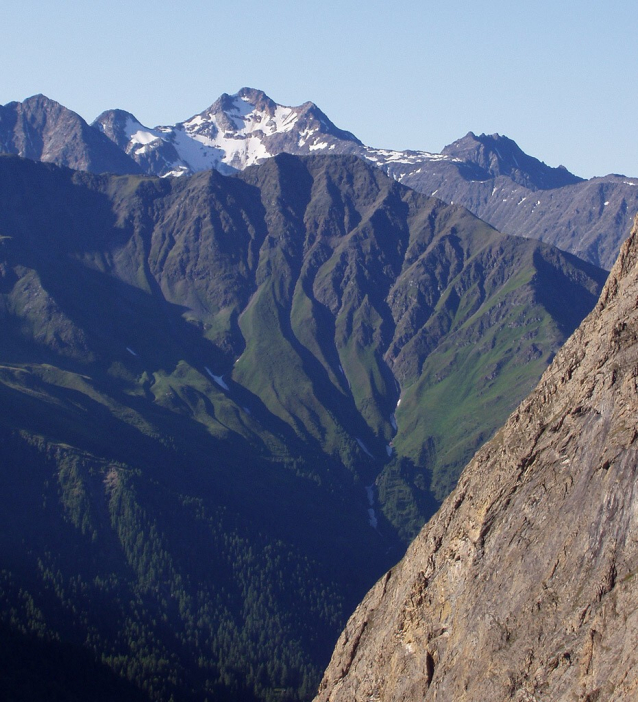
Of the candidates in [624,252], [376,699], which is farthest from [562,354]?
[376,699]

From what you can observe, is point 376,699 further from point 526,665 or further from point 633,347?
point 633,347

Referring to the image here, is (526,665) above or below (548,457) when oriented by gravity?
below

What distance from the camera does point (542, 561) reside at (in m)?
44.5

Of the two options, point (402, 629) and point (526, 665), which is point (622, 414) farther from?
point (402, 629)

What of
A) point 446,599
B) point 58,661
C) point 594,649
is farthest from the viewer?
point 58,661

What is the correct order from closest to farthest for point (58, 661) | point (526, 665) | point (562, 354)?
1. point (526, 665)
2. point (562, 354)
3. point (58, 661)

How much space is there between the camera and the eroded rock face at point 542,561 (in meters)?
40.6

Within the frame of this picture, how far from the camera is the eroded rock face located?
133 feet

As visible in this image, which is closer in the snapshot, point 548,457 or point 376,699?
point 548,457

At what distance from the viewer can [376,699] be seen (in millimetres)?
52406

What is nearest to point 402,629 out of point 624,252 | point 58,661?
point 624,252

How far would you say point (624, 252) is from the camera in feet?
182

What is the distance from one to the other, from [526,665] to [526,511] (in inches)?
307

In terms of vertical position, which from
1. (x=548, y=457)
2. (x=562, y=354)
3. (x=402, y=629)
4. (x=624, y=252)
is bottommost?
(x=402, y=629)
